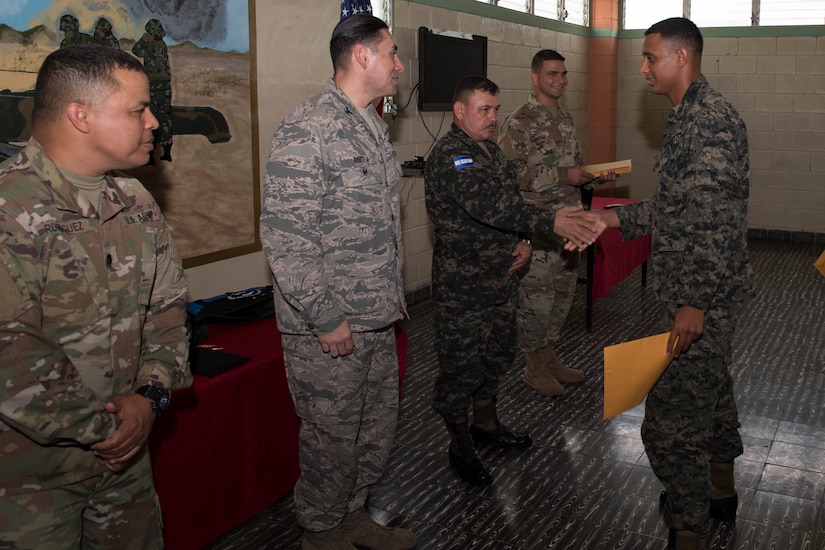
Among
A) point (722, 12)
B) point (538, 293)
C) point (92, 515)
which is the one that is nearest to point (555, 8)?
point (722, 12)

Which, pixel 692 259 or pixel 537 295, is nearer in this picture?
pixel 692 259

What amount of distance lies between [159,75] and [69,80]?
1945 mm

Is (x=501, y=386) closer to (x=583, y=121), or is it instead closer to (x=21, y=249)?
(x=21, y=249)

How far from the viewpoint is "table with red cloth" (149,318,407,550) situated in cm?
228

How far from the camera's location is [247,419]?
256 centimetres

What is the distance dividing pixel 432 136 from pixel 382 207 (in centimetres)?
A: 389

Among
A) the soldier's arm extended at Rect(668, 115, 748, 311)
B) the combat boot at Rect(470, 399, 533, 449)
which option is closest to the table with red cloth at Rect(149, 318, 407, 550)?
the combat boot at Rect(470, 399, 533, 449)

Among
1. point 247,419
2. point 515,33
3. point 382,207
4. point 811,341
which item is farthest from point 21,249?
point 515,33

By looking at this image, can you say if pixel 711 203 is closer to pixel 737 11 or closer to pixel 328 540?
pixel 328 540

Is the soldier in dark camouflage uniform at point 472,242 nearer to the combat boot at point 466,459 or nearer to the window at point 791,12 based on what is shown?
the combat boot at point 466,459

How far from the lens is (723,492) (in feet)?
8.55

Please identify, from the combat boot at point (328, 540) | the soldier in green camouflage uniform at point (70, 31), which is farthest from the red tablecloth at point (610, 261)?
the soldier in green camouflage uniform at point (70, 31)

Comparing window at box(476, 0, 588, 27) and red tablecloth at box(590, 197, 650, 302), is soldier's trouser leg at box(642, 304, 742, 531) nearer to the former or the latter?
red tablecloth at box(590, 197, 650, 302)

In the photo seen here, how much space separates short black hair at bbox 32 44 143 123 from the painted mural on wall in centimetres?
142
